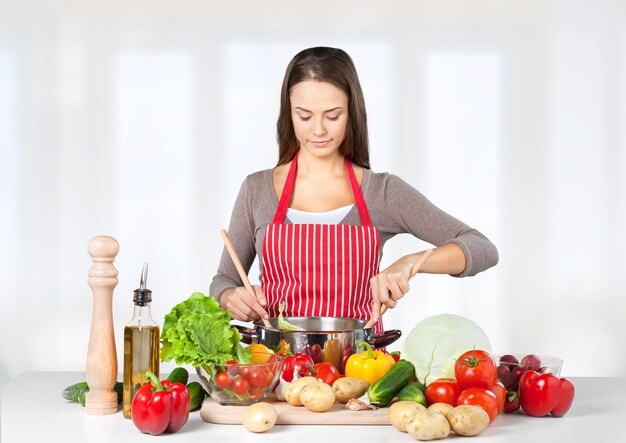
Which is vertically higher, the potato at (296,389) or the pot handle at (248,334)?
the pot handle at (248,334)

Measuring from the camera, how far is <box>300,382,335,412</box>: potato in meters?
2.21

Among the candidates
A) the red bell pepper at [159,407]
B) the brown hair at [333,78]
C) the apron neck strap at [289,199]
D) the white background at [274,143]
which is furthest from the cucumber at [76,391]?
the white background at [274,143]

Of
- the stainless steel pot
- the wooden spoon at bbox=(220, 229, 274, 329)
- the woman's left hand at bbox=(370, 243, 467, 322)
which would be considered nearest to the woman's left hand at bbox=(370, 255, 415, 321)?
the woman's left hand at bbox=(370, 243, 467, 322)

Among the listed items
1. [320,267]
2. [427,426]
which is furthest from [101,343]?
[320,267]

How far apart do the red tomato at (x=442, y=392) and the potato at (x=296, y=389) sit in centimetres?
28

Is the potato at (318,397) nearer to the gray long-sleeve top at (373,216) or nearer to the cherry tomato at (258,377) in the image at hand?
the cherry tomato at (258,377)

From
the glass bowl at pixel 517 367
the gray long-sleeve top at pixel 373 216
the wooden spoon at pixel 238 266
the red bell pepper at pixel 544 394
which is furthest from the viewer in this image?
the gray long-sleeve top at pixel 373 216

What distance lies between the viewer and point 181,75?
603 cm

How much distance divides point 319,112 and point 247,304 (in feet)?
2.45

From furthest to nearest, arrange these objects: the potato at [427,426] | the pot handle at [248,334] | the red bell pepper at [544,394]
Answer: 1. the pot handle at [248,334]
2. the red bell pepper at [544,394]
3. the potato at [427,426]

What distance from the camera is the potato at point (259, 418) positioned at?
6.95 ft

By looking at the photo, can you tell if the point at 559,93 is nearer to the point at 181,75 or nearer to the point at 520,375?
the point at 181,75

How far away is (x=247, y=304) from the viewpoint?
3008 millimetres

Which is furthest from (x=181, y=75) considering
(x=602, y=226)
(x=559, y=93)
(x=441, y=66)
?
Result: (x=602, y=226)
